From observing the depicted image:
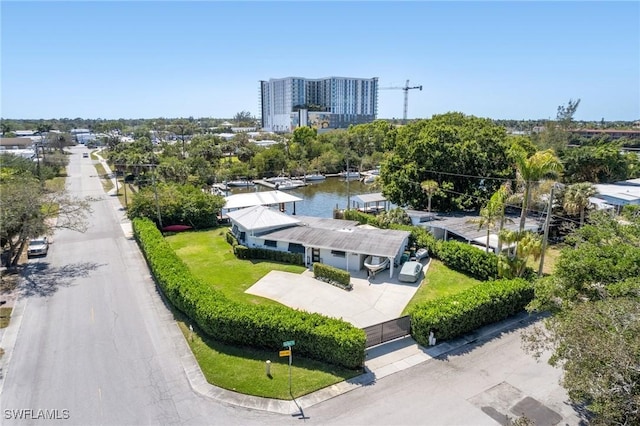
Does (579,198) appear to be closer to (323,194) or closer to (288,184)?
(323,194)

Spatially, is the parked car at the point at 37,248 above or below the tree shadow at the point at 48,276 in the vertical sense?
above

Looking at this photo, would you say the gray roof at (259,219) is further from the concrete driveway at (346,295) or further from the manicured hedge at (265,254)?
the concrete driveway at (346,295)

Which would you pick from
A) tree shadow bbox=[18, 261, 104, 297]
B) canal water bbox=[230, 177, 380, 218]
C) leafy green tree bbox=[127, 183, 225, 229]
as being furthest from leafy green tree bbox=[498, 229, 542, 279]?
tree shadow bbox=[18, 261, 104, 297]

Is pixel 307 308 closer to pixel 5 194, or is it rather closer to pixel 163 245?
pixel 163 245

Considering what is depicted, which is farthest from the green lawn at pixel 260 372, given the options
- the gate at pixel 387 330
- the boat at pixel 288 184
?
the boat at pixel 288 184

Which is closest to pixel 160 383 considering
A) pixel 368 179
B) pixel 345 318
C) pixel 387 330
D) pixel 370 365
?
pixel 370 365
